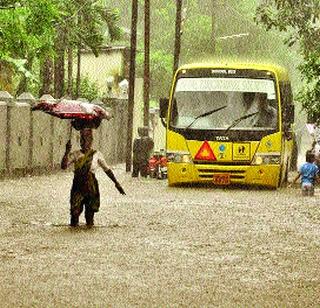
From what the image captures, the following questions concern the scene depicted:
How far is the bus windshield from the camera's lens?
2645 cm

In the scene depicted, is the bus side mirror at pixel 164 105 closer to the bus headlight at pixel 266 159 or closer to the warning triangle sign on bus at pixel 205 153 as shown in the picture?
the warning triangle sign on bus at pixel 205 153

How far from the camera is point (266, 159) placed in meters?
26.1

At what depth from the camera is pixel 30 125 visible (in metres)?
32.6

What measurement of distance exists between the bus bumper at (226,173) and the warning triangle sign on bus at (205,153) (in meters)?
0.19

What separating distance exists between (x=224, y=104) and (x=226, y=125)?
62cm

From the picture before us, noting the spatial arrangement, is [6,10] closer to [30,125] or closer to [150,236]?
[30,125]

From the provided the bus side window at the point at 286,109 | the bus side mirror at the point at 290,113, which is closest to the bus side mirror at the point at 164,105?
the bus side window at the point at 286,109

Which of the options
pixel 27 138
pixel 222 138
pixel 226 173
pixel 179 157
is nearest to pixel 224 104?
pixel 222 138

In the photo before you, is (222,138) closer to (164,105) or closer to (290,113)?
(164,105)

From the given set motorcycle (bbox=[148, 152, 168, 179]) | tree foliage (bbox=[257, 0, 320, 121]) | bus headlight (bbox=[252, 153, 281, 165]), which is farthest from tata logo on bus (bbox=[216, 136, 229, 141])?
tree foliage (bbox=[257, 0, 320, 121])

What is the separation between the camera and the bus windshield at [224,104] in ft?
86.8

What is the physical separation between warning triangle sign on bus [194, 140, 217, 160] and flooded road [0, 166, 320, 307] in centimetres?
332

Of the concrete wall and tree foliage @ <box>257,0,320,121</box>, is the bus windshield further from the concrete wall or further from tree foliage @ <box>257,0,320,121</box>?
tree foliage @ <box>257,0,320,121</box>

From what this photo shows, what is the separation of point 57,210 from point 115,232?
4.11m
